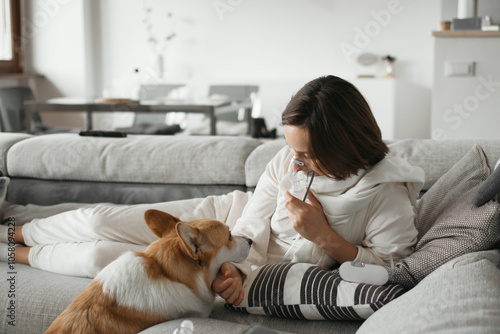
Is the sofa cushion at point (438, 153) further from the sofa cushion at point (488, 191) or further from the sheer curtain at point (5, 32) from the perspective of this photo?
the sheer curtain at point (5, 32)

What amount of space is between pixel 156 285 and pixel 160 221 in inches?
7.6

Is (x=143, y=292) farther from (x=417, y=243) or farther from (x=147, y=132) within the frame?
(x=147, y=132)

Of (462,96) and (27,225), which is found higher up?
(462,96)

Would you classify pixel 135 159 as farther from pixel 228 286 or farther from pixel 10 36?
pixel 10 36

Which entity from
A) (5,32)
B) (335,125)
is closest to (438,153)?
(335,125)

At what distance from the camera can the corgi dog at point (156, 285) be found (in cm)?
129

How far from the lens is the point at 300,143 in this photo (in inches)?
56.2

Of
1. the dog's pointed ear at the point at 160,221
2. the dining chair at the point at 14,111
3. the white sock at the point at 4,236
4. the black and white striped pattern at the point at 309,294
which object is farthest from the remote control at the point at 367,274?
the dining chair at the point at 14,111

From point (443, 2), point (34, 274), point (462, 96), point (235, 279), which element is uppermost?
point (443, 2)

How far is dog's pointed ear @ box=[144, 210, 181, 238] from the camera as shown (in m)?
1.44

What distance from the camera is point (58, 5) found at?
634 centimetres

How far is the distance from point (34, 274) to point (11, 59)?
5094 millimetres

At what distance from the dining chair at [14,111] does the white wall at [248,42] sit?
1.14m

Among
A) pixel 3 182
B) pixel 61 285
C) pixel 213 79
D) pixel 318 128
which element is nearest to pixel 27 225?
pixel 3 182
